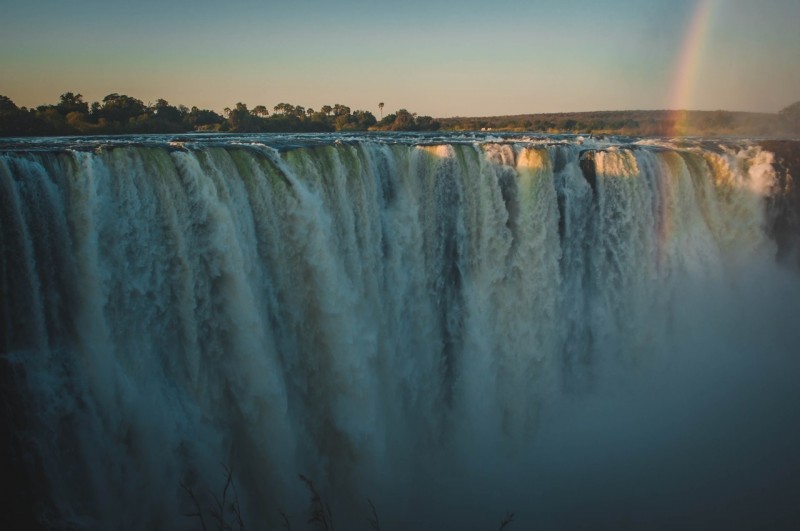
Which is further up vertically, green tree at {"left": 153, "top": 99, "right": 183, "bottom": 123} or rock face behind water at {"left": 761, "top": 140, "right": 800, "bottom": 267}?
green tree at {"left": 153, "top": 99, "right": 183, "bottom": 123}

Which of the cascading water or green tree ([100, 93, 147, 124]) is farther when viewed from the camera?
green tree ([100, 93, 147, 124])

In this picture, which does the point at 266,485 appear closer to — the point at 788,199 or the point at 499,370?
the point at 499,370

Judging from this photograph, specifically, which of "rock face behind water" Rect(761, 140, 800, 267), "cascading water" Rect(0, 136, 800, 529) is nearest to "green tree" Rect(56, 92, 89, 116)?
"cascading water" Rect(0, 136, 800, 529)

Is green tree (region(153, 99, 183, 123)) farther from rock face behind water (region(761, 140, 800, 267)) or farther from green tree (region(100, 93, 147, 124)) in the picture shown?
rock face behind water (region(761, 140, 800, 267))

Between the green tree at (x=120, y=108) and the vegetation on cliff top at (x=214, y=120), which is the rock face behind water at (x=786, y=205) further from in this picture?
the green tree at (x=120, y=108)

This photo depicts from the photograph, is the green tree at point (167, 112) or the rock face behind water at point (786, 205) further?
the green tree at point (167, 112)

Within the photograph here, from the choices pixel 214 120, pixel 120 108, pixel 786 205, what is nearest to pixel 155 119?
pixel 120 108

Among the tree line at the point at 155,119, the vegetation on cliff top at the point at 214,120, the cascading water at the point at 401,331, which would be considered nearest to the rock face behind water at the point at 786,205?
the cascading water at the point at 401,331

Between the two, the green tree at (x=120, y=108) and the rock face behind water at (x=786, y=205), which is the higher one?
the green tree at (x=120, y=108)
